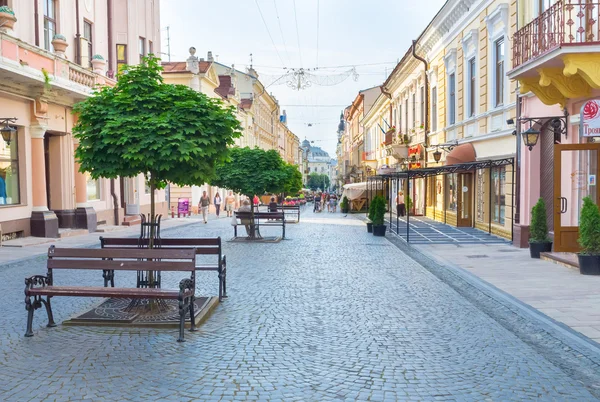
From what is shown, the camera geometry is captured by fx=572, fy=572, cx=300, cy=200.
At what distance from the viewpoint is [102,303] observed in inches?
312

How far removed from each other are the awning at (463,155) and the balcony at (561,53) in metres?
6.78

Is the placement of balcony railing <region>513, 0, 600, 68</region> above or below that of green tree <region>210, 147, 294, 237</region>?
above

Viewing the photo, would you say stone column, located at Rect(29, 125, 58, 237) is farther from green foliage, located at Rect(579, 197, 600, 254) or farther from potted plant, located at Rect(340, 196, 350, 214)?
potted plant, located at Rect(340, 196, 350, 214)

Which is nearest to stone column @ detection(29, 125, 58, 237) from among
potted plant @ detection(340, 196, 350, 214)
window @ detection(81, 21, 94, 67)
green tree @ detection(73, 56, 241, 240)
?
window @ detection(81, 21, 94, 67)

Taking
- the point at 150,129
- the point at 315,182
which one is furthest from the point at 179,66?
the point at 315,182

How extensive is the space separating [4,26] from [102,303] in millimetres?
10932

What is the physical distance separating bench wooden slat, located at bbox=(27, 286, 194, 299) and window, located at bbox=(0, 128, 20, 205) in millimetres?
11806

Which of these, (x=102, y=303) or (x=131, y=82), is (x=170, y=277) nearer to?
(x=102, y=303)

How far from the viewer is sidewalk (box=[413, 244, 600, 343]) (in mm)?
7273

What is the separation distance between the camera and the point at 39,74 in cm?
1691

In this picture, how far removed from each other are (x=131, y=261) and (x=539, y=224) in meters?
9.27

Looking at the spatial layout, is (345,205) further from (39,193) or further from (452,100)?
(39,193)

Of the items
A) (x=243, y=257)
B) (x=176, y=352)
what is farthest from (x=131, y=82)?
(x=243, y=257)

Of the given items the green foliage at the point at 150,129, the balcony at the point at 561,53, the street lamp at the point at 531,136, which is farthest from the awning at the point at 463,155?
the green foliage at the point at 150,129
